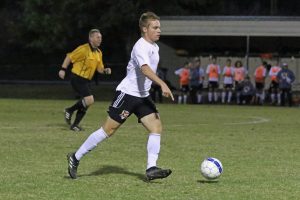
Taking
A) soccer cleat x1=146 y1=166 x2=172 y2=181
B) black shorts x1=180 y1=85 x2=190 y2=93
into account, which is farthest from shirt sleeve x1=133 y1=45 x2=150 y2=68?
black shorts x1=180 y1=85 x2=190 y2=93

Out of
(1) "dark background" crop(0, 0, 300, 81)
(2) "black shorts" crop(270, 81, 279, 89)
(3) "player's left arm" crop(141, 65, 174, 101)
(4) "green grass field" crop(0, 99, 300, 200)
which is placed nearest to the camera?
(4) "green grass field" crop(0, 99, 300, 200)

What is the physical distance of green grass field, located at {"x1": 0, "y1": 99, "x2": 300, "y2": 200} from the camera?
8.98 meters

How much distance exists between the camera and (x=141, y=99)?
995 cm

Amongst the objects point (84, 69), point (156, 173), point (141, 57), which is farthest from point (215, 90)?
point (156, 173)

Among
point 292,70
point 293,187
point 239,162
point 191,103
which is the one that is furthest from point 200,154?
point 292,70

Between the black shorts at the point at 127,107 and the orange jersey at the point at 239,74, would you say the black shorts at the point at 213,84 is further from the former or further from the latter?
the black shorts at the point at 127,107

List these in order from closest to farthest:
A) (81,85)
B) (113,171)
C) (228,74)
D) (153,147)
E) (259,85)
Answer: (153,147)
(113,171)
(81,85)
(259,85)
(228,74)

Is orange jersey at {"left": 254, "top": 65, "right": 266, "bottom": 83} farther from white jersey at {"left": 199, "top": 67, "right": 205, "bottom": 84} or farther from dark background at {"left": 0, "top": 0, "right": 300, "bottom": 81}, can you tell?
dark background at {"left": 0, "top": 0, "right": 300, "bottom": 81}

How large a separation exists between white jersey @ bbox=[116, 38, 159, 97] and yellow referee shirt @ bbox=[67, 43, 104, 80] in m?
7.06

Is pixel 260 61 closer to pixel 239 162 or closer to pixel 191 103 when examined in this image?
pixel 191 103

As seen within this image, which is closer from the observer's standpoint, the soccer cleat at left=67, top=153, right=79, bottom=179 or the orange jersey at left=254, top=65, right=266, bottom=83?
the soccer cleat at left=67, top=153, right=79, bottom=179

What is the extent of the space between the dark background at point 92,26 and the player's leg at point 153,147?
27798 millimetres

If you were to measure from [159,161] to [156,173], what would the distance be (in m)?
2.52

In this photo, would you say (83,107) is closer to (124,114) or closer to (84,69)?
(84,69)
